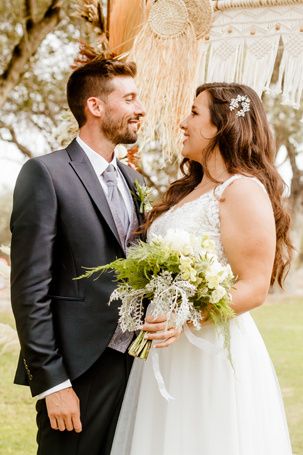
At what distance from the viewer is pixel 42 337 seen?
2.67 m

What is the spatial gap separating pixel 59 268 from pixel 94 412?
61 cm

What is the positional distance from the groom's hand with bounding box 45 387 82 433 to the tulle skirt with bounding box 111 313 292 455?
25cm

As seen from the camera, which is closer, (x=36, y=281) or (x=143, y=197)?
(x=36, y=281)

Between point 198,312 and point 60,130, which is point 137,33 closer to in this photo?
point 60,130

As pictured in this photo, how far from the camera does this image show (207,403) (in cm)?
276

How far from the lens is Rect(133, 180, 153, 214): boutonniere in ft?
10.3

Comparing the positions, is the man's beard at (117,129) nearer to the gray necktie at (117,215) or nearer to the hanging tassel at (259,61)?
the gray necktie at (117,215)

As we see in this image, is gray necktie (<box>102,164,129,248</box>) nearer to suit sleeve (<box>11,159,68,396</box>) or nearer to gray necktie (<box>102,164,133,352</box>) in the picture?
gray necktie (<box>102,164,133,352</box>)

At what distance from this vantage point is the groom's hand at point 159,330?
247cm

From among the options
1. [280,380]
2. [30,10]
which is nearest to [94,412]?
[280,380]

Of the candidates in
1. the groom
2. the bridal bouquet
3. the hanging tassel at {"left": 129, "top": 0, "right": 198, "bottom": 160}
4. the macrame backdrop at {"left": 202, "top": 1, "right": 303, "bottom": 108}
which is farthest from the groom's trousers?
the macrame backdrop at {"left": 202, "top": 1, "right": 303, "bottom": 108}

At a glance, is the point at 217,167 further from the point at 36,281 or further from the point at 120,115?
the point at 36,281

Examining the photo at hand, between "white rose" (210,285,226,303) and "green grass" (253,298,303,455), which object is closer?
"white rose" (210,285,226,303)

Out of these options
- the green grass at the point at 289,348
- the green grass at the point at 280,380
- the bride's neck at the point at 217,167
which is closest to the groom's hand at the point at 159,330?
the bride's neck at the point at 217,167
